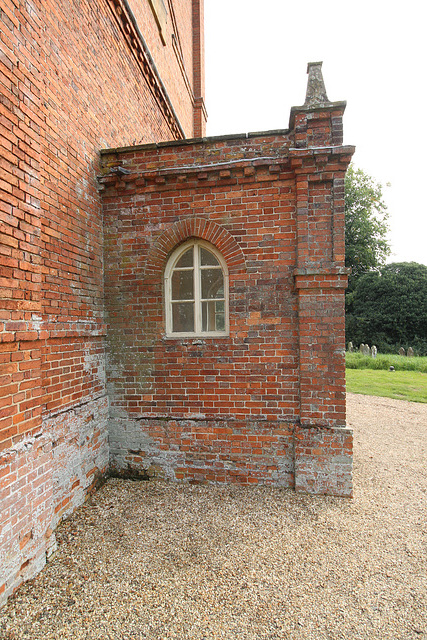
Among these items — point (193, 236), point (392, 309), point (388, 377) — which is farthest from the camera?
point (392, 309)

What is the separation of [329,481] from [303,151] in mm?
3996

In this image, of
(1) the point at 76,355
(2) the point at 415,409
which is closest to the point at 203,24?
(1) the point at 76,355

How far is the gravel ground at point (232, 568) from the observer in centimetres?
229

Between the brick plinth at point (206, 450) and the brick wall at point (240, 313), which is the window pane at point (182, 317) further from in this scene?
the brick plinth at point (206, 450)

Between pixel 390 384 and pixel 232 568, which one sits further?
pixel 390 384

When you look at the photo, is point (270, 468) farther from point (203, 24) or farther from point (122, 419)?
point (203, 24)

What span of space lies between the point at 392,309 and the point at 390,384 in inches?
420

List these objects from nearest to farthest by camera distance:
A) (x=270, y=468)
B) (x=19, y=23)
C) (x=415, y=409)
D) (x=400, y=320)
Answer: (x=19, y=23)
(x=270, y=468)
(x=415, y=409)
(x=400, y=320)

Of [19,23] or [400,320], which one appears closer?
[19,23]

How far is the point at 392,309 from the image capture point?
19.8 m

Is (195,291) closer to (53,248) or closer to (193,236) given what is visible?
(193,236)

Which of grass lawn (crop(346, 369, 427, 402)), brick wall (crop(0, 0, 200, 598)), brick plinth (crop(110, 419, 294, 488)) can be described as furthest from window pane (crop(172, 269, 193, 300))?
grass lawn (crop(346, 369, 427, 402))

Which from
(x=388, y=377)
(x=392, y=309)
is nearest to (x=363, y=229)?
(x=392, y=309)

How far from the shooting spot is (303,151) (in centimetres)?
380
